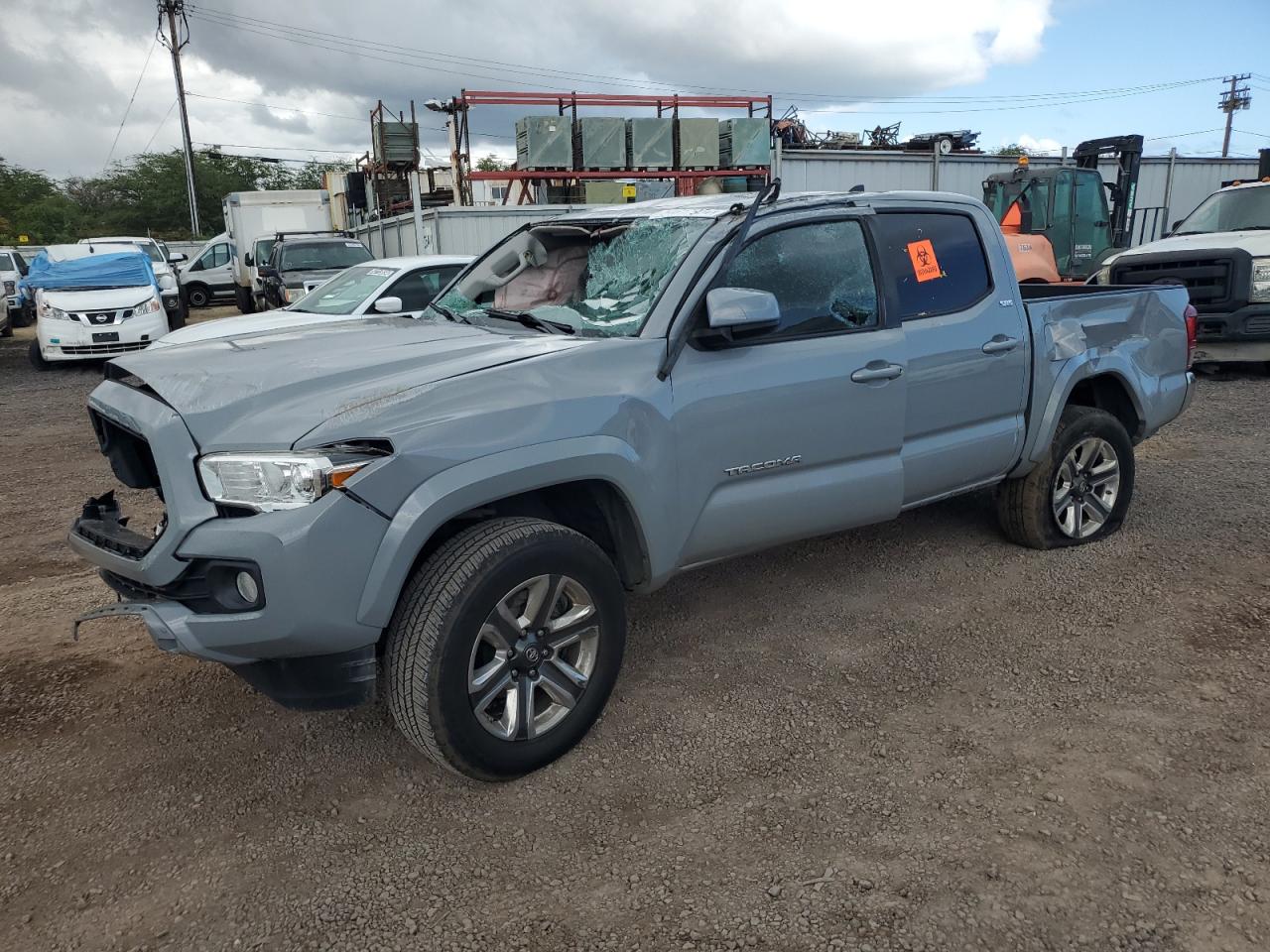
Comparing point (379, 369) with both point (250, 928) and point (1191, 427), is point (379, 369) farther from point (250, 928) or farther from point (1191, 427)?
point (1191, 427)

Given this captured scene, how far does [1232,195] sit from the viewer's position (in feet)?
35.2

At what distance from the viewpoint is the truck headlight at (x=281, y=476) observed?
252cm

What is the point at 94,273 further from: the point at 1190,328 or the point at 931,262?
the point at 1190,328

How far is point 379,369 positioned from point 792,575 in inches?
97.7

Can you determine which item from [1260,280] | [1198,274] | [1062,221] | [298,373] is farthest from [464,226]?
[298,373]

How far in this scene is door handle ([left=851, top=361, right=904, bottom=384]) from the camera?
11.9 ft

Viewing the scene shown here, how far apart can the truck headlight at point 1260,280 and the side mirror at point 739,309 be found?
8.54m

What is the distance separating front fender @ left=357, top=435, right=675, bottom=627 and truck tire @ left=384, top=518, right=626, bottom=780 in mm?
113

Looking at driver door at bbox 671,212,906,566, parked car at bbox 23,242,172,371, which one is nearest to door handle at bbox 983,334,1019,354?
driver door at bbox 671,212,906,566

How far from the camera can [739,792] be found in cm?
286

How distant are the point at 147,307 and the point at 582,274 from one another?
11.9 m

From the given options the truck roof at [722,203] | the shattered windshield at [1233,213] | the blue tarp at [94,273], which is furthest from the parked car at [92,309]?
the shattered windshield at [1233,213]

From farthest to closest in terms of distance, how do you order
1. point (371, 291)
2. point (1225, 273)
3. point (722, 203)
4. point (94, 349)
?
point (94, 349), point (1225, 273), point (371, 291), point (722, 203)

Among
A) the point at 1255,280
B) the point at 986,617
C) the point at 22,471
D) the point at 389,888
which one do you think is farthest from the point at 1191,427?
the point at 22,471
